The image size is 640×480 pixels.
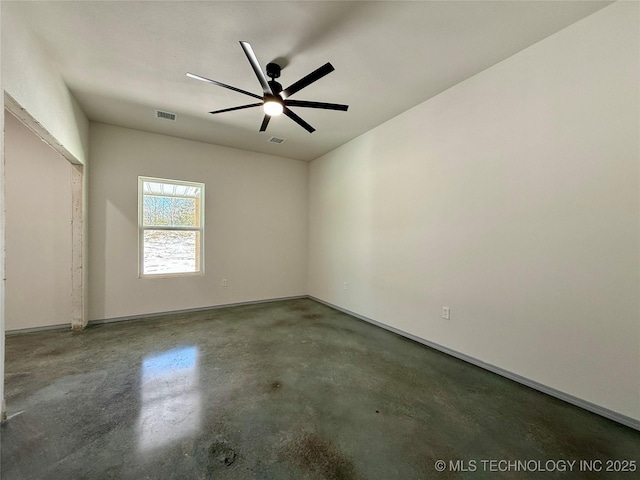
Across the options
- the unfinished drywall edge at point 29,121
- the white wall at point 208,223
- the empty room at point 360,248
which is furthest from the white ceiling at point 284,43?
the white wall at point 208,223

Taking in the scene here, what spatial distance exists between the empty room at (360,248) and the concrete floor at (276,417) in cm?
2

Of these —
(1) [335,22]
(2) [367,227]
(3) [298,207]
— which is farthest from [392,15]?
(3) [298,207]

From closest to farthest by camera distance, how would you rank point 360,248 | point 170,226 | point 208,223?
point 360,248 < point 170,226 < point 208,223

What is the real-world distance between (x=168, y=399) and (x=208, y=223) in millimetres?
3097

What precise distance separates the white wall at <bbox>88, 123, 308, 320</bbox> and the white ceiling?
92cm

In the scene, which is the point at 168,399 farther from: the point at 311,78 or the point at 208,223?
the point at 208,223

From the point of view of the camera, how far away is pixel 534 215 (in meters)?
2.20

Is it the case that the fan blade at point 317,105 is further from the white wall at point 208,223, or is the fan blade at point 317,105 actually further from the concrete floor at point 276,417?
the white wall at point 208,223

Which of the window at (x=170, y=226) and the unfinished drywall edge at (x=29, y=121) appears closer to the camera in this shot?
the unfinished drywall edge at (x=29, y=121)

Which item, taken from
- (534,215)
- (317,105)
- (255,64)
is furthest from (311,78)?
(534,215)

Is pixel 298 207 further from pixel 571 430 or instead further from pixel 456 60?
pixel 571 430

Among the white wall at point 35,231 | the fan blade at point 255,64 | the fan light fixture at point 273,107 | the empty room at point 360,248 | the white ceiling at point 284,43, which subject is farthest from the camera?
the white wall at point 35,231

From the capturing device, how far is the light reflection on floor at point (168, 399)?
1648 millimetres

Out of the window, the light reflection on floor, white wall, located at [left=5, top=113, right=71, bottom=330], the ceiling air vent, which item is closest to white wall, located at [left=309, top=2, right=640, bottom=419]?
the light reflection on floor
